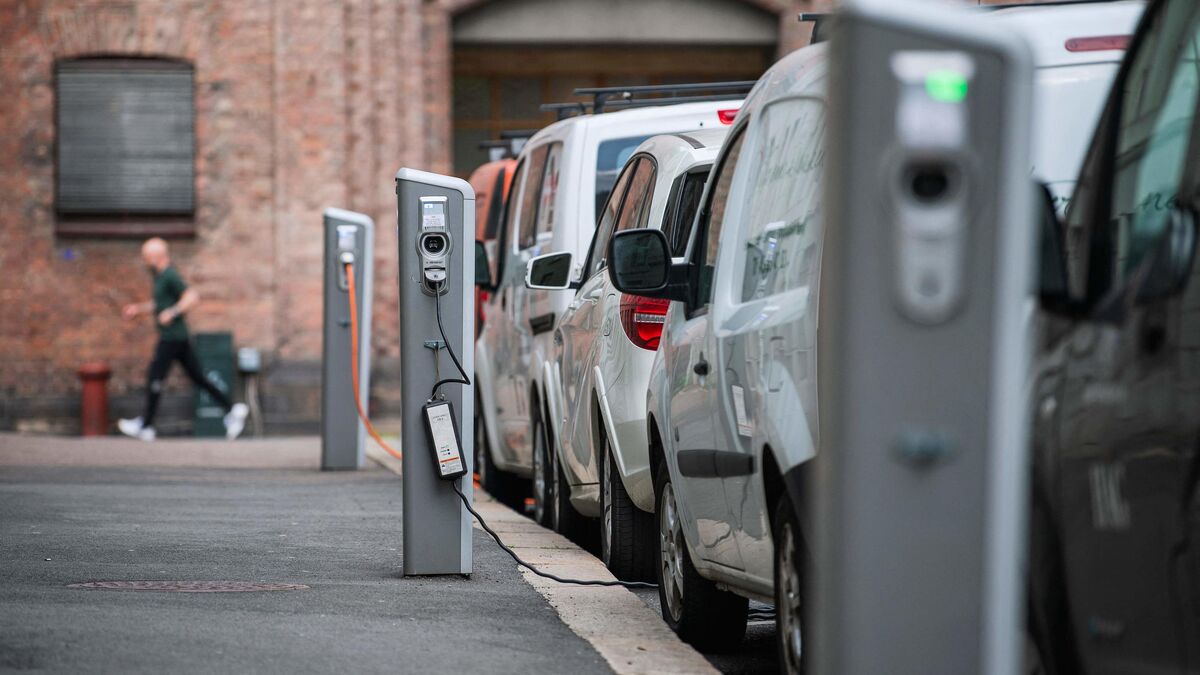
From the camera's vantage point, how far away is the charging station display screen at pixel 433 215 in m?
7.52

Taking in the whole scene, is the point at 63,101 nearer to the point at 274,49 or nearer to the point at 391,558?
the point at 274,49

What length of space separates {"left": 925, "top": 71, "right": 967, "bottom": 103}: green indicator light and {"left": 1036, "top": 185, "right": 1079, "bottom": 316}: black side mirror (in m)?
0.94

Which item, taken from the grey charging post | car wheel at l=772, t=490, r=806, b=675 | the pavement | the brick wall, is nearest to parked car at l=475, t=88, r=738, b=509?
the pavement

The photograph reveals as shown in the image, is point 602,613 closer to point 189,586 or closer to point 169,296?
point 189,586

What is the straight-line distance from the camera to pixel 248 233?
23.2 m

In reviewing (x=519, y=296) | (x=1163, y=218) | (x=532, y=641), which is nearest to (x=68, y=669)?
(x=532, y=641)

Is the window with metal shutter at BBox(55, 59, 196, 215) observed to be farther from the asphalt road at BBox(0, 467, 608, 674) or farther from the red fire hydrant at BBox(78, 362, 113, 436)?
the asphalt road at BBox(0, 467, 608, 674)

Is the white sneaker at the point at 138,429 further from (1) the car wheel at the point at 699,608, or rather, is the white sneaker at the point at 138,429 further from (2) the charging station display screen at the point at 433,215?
(1) the car wheel at the point at 699,608

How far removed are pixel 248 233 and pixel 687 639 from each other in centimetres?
1741

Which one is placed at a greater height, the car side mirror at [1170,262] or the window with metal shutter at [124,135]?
the window with metal shutter at [124,135]

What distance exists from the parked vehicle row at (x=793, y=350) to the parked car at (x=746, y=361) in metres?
0.01

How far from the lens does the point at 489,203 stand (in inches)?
617

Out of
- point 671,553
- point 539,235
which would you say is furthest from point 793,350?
point 539,235

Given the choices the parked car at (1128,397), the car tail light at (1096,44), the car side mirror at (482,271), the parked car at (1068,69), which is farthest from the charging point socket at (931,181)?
the car side mirror at (482,271)
